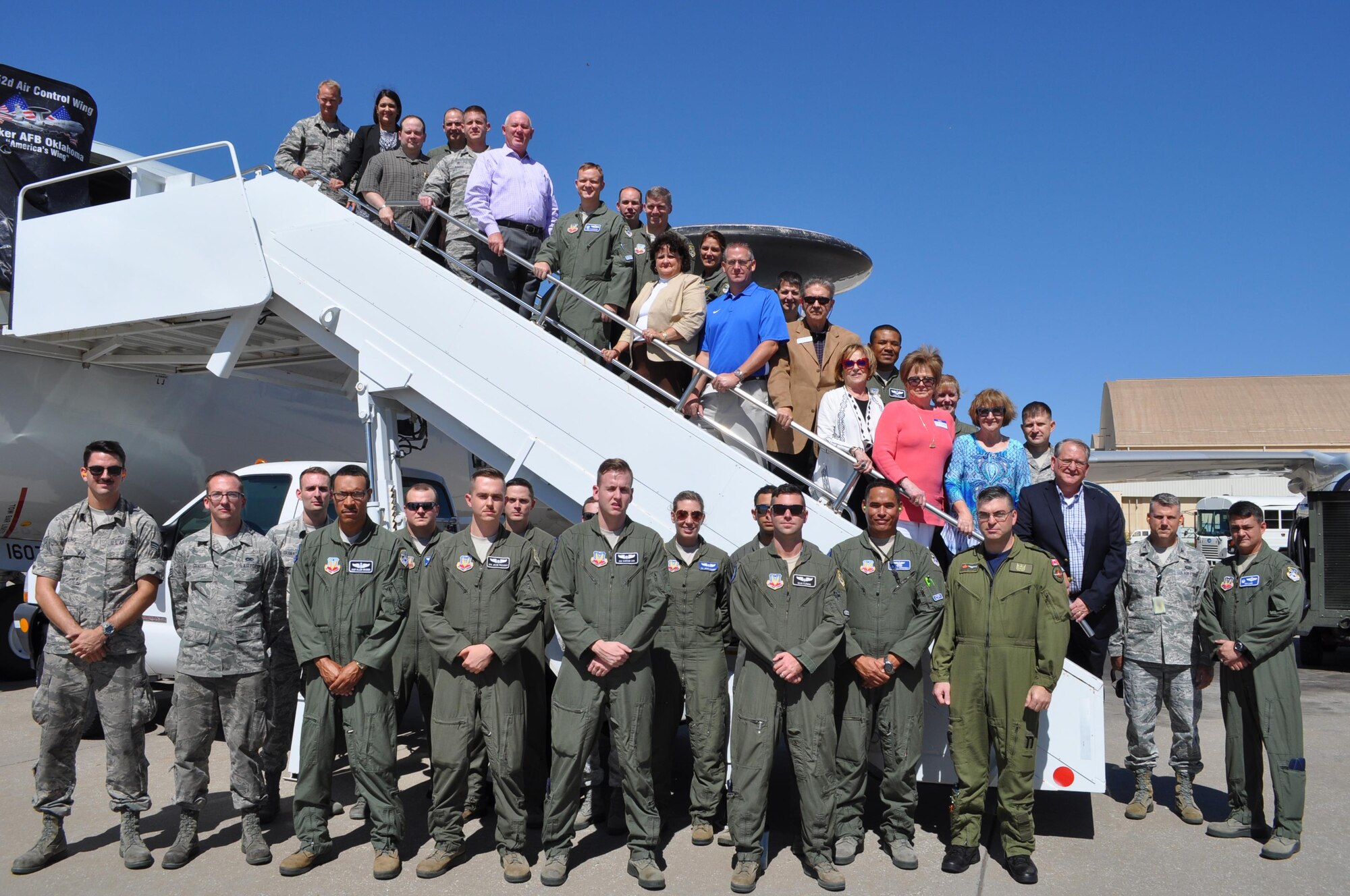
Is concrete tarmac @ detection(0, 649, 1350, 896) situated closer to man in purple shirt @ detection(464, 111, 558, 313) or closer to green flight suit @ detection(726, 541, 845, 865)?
green flight suit @ detection(726, 541, 845, 865)

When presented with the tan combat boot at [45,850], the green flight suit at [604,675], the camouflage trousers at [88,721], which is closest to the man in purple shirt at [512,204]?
the green flight suit at [604,675]

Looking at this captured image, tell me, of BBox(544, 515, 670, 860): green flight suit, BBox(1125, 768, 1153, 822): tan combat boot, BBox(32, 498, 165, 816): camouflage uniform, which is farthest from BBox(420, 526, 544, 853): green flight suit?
BBox(1125, 768, 1153, 822): tan combat boot

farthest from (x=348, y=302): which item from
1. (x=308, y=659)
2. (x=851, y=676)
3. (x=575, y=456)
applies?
(x=851, y=676)

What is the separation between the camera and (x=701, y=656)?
16.9 ft

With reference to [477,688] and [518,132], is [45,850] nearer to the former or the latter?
[477,688]

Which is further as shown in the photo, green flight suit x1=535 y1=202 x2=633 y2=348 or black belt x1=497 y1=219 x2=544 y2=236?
black belt x1=497 y1=219 x2=544 y2=236

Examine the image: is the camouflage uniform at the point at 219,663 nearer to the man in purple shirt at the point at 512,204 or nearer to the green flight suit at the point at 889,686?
the man in purple shirt at the point at 512,204

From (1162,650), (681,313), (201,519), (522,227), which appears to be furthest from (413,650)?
(1162,650)

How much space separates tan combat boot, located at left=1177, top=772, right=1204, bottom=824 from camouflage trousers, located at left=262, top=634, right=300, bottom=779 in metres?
5.26

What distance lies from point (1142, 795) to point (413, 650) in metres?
4.40

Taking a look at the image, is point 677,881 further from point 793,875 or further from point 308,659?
point 308,659

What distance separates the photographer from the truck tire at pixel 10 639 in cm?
935

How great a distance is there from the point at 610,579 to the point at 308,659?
155cm

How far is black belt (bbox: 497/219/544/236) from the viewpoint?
721 centimetres
